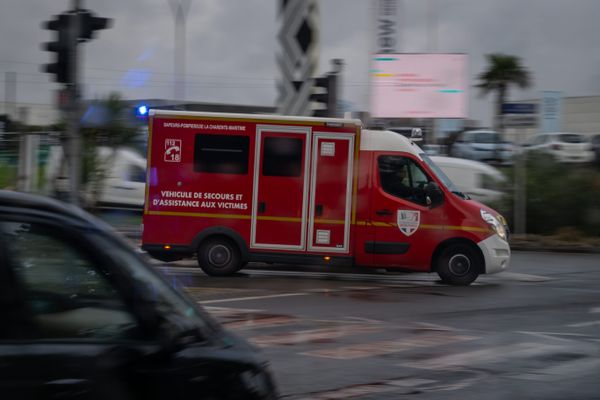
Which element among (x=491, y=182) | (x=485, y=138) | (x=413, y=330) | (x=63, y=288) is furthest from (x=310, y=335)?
(x=485, y=138)

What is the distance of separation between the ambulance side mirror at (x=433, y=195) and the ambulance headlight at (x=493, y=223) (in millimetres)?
717

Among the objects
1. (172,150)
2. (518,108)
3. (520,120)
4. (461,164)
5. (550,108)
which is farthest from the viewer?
(550,108)

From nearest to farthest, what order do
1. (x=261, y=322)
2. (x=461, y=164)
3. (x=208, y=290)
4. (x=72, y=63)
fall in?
(x=261, y=322) < (x=72, y=63) < (x=208, y=290) < (x=461, y=164)

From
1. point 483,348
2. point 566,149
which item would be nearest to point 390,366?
point 483,348

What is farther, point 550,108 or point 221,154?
point 550,108

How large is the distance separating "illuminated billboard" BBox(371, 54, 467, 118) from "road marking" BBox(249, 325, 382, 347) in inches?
1175

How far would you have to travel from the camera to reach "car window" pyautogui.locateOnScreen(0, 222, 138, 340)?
284 cm

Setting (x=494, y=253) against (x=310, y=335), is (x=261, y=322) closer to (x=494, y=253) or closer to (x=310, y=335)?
(x=310, y=335)

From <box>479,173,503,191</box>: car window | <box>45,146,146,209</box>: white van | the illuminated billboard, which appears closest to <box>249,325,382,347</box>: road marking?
<box>479,173,503,191</box>: car window

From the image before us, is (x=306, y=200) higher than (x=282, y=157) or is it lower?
lower

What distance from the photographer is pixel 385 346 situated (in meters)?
8.48

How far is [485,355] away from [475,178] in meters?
14.6

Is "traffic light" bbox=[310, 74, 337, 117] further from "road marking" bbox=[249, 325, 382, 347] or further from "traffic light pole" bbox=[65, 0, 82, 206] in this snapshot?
"road marking" bbox=[249, 325, 382, 347]

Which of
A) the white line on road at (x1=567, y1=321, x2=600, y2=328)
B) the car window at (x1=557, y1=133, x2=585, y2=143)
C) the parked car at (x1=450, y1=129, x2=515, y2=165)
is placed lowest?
the white line on road at (x1=567, y1=321, x2=600, y2=328)
